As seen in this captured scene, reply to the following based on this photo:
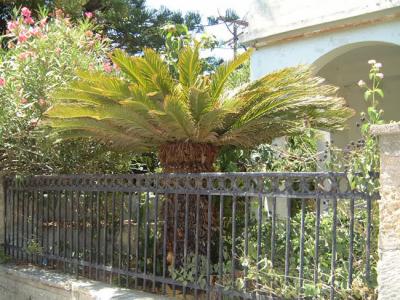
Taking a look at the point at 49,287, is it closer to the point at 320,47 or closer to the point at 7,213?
the point at 7,213

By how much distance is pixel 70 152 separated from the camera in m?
6.73

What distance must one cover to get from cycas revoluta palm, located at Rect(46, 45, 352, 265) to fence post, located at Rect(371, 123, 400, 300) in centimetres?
177

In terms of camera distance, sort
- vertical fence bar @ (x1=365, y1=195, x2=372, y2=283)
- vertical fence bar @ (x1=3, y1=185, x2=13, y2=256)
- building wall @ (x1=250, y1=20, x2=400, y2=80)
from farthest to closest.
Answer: vertical fence bar @ (x1=3, y1=185, x2=13, y2=256), building wall @ (x1=250, y1=20, x2=400, y2=80), vertical fence bar @ (x1=365, y1=195, x2=372, y2=283)

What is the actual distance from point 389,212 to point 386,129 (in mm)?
513

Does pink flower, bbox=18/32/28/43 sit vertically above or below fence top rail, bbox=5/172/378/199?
above

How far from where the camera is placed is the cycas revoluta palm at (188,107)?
4902 millimetres

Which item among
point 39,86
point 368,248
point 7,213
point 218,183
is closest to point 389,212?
point 368,248

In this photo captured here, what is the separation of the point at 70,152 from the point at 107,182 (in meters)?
1.27

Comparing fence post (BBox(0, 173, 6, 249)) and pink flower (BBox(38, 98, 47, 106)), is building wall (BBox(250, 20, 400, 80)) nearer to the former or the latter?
pink flower (BBox(38, 98, 47, 106))

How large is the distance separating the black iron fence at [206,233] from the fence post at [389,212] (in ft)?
0.75

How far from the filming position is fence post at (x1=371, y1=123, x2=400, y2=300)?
10.7 ft

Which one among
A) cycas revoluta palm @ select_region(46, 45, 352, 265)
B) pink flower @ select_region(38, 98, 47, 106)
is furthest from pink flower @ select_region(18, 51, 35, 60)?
cycas revoluta palm @ select_region(46, 45, 352, 265)

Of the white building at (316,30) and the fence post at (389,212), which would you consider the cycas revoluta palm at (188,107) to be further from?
the white building at (316,30)

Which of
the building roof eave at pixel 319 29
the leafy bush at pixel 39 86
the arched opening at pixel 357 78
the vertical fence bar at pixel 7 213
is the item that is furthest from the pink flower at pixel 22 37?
the arched opening at pixel 357 78
